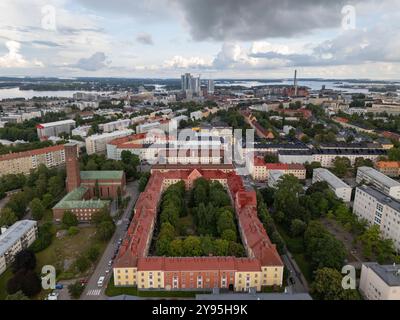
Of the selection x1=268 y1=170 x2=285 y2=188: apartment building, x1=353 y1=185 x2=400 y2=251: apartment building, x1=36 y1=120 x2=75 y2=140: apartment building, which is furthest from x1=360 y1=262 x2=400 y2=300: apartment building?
x1=36 y1=120 x2=75 y2=140: apartment building

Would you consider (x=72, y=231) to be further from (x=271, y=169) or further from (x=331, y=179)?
(x=331, y=179)

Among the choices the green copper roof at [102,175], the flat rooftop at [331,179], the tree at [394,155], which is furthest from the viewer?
the tree at [394,155]

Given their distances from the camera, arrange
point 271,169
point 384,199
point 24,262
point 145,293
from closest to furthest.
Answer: point 145,293, point 24,262, point 384,199, point 271,169

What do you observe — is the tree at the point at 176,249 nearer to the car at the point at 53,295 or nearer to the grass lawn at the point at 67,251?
the grass lawn at the point at 67,251

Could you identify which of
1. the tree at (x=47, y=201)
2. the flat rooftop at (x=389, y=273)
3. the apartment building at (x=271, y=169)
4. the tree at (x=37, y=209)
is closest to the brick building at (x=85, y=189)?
the tree at (x=37, y=209)

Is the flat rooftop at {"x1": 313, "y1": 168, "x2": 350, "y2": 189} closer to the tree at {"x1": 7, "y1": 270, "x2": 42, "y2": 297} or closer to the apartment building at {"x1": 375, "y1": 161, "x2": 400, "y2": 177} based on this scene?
the apartment building at {"x1": 375, "y1": 161, "x2": 400, "y2": 177}

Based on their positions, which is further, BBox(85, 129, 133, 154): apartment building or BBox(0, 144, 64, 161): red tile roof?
BBox(85, 129, 133, 154): apartment building

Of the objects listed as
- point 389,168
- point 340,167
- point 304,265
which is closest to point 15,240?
point 304,265
